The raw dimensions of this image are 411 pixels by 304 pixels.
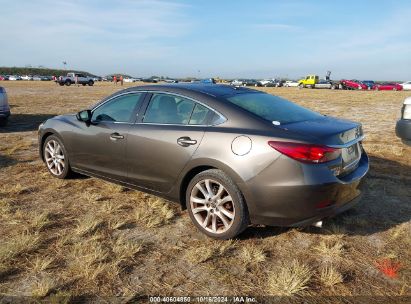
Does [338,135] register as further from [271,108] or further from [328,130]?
[271,108]

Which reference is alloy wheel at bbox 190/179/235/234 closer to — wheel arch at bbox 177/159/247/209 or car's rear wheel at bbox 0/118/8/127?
wheel arch at bbox 177/159/247/209

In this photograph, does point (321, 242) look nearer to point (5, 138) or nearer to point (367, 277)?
point (367, 277)

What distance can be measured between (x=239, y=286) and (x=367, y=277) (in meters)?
1.08

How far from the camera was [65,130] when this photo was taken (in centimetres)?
545

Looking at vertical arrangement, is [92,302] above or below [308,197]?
below

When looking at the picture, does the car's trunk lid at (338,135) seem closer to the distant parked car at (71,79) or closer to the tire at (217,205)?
the tire at (217,205)

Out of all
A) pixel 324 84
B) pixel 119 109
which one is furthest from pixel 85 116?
pixel 324 84

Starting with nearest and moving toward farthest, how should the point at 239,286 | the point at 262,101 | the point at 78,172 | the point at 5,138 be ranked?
the point at 239,286
the point at 262,101
the point at 78,172
the point at 5,138

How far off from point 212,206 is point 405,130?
3965 millimetres

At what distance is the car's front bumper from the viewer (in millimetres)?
6070

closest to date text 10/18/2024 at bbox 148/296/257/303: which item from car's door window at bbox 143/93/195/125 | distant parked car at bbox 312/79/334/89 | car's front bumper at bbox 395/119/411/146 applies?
car's door window at bbox 143/93/195/125

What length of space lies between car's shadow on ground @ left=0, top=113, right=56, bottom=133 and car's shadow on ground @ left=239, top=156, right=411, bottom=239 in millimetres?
8829

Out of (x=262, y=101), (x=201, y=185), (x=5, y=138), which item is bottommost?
(x=5, y=138)

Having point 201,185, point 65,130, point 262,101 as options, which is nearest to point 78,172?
point 65,130
